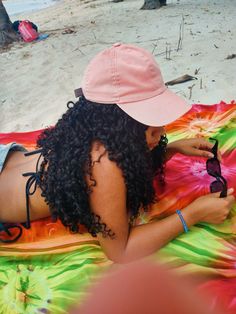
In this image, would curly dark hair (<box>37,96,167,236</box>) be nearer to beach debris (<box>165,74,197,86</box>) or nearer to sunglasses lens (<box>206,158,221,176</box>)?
sunglasses lens (<box>206,158,221,176</box>)

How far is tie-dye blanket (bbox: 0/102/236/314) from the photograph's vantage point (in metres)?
1.58

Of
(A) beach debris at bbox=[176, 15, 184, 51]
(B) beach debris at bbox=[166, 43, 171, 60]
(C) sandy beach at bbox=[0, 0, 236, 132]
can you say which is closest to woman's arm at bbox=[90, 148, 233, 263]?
(C) sandy beach at bbox=[0, 0, 236, 132]

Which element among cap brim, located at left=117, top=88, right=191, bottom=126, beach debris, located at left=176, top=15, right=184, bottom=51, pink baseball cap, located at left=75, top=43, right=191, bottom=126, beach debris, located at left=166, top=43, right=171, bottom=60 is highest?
pink baseball cap, located at left=75, top=43, right=191, bottom=126

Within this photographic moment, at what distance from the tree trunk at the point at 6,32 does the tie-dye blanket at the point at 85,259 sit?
13.6ft

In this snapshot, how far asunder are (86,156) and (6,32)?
4.60 m

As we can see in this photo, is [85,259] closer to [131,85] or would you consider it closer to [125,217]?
[125,217]

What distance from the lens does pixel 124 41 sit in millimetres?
4609

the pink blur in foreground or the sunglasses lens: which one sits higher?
the pink blur in foreground

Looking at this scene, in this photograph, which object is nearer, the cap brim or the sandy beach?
the cap brim

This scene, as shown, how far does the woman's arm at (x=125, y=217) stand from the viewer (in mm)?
1438

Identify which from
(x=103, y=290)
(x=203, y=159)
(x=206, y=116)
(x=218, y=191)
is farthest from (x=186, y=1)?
(x=103, y=290)

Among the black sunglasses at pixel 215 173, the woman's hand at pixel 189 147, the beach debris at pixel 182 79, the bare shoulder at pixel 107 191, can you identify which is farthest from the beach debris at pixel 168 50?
the bare shoulder at pixel 107 191

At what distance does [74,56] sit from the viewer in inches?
177

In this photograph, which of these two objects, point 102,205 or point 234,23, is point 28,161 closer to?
point 102,205
